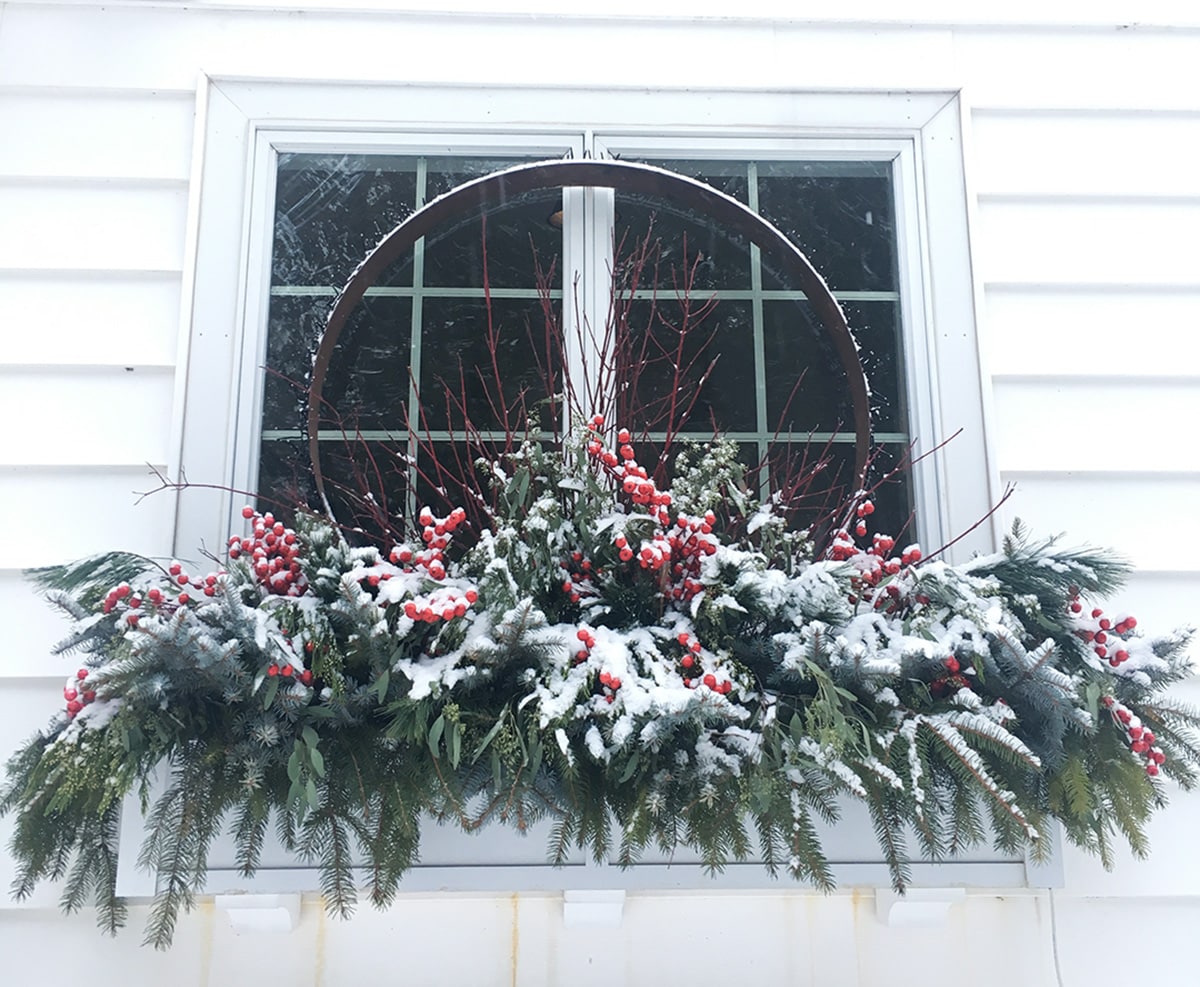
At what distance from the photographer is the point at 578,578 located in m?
1.66

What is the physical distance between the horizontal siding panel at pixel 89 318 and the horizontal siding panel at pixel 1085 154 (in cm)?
147

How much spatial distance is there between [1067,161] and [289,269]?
1429 mm

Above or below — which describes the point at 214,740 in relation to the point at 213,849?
above

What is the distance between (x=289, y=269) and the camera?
210cm

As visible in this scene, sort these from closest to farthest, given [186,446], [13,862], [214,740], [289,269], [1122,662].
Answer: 1. [214,740]
2. [1122,662]
3. [13,862]
4. [186,446]
5. [289,269]

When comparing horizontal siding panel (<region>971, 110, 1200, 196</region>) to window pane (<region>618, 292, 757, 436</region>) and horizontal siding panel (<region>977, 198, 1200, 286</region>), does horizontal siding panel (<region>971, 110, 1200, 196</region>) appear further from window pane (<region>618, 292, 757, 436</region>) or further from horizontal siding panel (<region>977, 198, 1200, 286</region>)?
window pane (<region>618, 292, 757, 436</region>)

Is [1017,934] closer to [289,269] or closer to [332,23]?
[289,269]

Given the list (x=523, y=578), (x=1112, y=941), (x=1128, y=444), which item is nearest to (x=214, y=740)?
(x=523, y=578)

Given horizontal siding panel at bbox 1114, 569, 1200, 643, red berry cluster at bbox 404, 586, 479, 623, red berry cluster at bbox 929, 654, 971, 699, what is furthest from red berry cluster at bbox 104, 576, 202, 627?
horizontal siding panel at bbox 1114, 569, 1200, 643

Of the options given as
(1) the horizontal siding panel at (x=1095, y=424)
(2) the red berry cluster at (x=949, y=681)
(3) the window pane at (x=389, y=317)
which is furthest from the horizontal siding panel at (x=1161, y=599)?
(3) the window pane at (x=389, y=317)

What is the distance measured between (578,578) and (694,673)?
8.8 inches

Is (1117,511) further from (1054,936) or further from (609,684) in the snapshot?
(609,684)

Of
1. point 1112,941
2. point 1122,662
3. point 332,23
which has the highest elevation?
→ point 332,23

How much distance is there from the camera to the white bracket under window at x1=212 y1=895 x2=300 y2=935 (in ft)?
5.38
